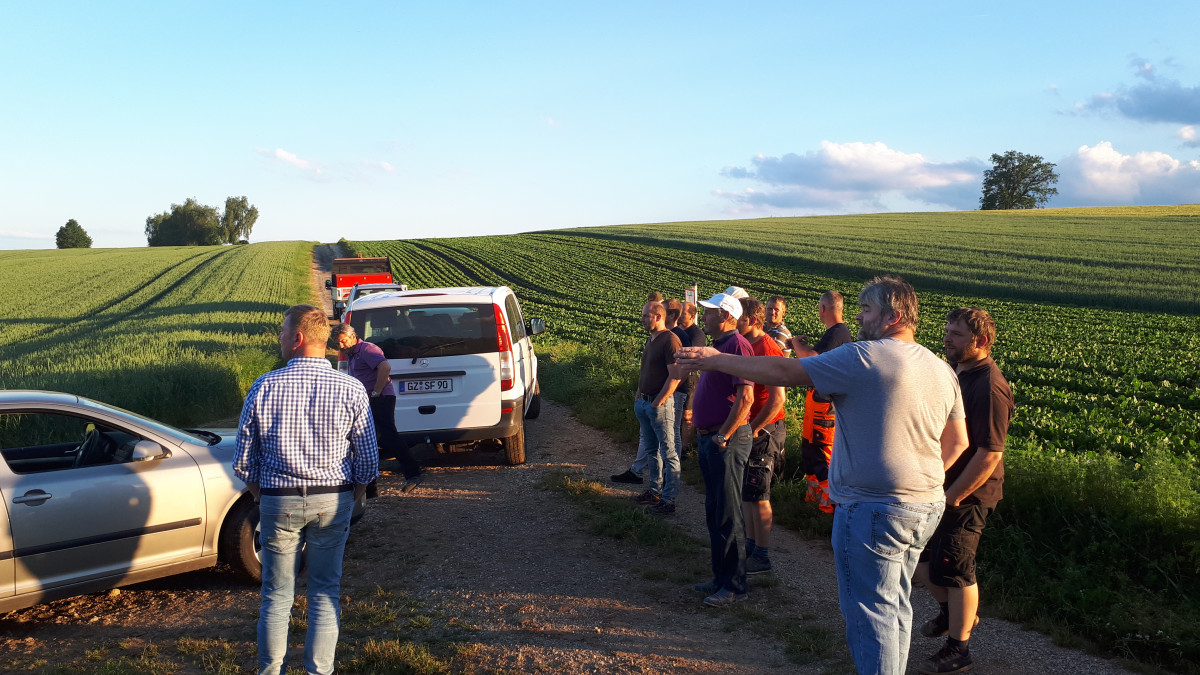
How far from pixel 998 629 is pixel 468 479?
17.1ft

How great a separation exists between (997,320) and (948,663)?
20.8m

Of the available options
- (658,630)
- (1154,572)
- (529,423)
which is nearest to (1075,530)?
(1154,572)

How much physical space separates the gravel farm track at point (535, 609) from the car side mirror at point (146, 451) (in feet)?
3.21

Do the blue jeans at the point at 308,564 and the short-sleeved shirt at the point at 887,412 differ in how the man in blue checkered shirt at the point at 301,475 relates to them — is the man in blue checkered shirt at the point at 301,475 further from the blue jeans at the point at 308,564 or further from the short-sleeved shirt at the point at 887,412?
the short-sleeved shirt at the point at 887,412

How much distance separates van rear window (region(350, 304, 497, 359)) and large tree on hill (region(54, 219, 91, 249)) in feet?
383

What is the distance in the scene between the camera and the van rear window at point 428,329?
26.9 feet

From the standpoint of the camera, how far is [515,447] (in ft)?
28.6

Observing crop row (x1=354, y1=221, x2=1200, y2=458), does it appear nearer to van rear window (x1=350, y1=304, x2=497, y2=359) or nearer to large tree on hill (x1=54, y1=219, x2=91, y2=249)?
van rear window (x1=350, y1=304, x2=497, y2=359)

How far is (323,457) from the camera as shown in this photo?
3572 mm

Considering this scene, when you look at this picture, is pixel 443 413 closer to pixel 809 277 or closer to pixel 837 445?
pixel 837 445

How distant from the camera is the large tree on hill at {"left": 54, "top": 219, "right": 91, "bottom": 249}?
105625mm

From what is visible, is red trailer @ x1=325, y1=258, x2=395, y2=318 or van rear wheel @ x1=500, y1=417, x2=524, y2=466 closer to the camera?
van rear wheel @ x1=500, y1=417, x2=524, y2=466

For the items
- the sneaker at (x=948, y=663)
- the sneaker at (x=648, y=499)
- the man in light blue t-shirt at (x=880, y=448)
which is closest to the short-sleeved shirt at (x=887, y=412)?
the man in light blue t-shirt at (x=880, y=448)

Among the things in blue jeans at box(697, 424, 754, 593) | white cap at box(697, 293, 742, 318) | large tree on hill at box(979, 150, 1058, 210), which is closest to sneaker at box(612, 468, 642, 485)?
blue jeans at box(697, 424, 754, 593)
